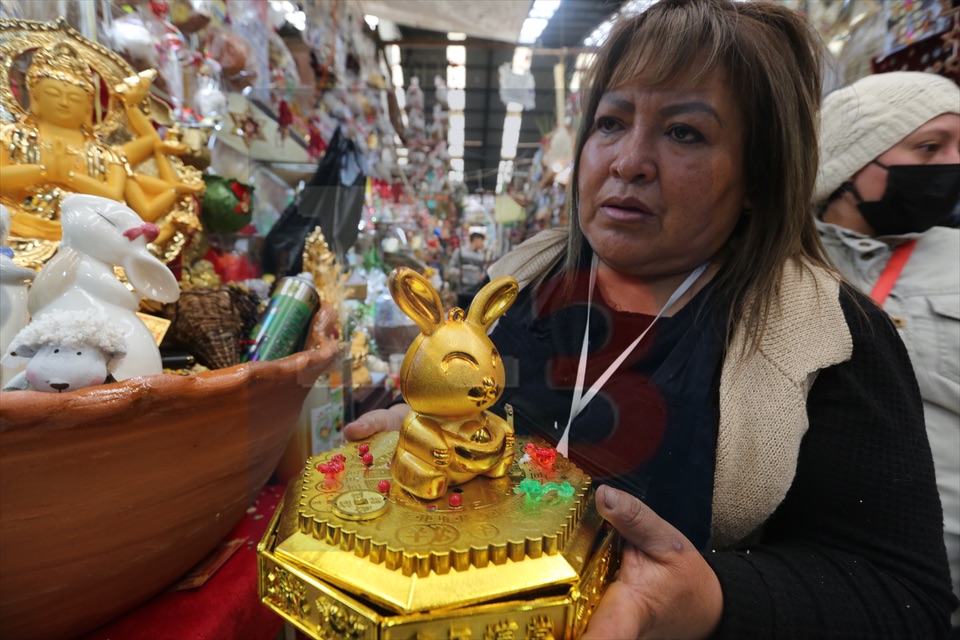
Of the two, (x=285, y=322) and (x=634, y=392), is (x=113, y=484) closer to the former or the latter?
(x=285, y=322)

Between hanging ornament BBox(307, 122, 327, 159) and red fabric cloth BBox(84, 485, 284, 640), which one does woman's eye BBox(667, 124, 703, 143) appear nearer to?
red fabric cloth BBox(84, 485, 284, 640)

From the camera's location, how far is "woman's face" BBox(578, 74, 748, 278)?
43cm

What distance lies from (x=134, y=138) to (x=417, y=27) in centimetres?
58

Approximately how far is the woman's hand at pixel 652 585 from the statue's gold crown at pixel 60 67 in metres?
1.01

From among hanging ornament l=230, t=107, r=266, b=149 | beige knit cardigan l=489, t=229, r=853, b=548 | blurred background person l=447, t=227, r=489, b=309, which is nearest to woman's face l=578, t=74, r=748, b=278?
beige knit cardigan l=489, t=229, r=853, b=548

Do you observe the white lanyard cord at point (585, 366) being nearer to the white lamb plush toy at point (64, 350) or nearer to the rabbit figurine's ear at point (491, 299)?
the rabbit figurine's ear at point (491, 299)

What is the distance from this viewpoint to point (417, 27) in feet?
2.67

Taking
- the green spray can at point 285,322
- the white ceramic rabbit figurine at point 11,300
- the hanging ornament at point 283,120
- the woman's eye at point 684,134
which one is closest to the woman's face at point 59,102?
the white ceramic rabbit figurine at point 11,300

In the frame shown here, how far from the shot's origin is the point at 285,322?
76cm

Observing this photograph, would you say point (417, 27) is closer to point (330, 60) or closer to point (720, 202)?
point (720, 202)

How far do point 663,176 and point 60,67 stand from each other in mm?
951

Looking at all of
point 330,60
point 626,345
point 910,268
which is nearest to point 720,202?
point 626,345

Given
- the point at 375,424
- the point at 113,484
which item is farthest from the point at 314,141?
the point at 113,484

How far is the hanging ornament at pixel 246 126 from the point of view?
1204 millimetres
